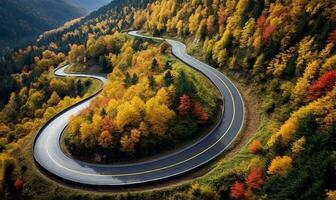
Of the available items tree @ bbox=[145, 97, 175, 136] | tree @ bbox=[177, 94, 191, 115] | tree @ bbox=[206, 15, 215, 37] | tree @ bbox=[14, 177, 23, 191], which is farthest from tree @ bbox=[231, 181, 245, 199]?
tree @ bbox=[206, 15, 215, 37]

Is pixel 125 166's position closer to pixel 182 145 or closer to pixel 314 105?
pixel 182 145

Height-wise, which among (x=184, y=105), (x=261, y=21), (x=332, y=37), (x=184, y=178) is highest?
(x=332, y=37)

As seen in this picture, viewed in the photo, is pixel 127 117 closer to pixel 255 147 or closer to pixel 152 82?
pixel 152 82

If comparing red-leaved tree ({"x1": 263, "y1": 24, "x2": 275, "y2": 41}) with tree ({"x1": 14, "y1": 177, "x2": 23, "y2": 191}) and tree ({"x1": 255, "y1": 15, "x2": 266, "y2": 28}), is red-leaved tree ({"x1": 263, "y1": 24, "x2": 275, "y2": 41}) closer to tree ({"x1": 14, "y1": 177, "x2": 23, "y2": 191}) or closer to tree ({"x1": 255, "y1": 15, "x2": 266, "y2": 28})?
tree ({"x1": 255, "y1": 15, "x2": 266, "y2": 28})

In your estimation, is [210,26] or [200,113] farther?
[210,26]

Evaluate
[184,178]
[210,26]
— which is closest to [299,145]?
[184,178]

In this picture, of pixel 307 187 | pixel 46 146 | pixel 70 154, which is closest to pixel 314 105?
pixel 307 187
